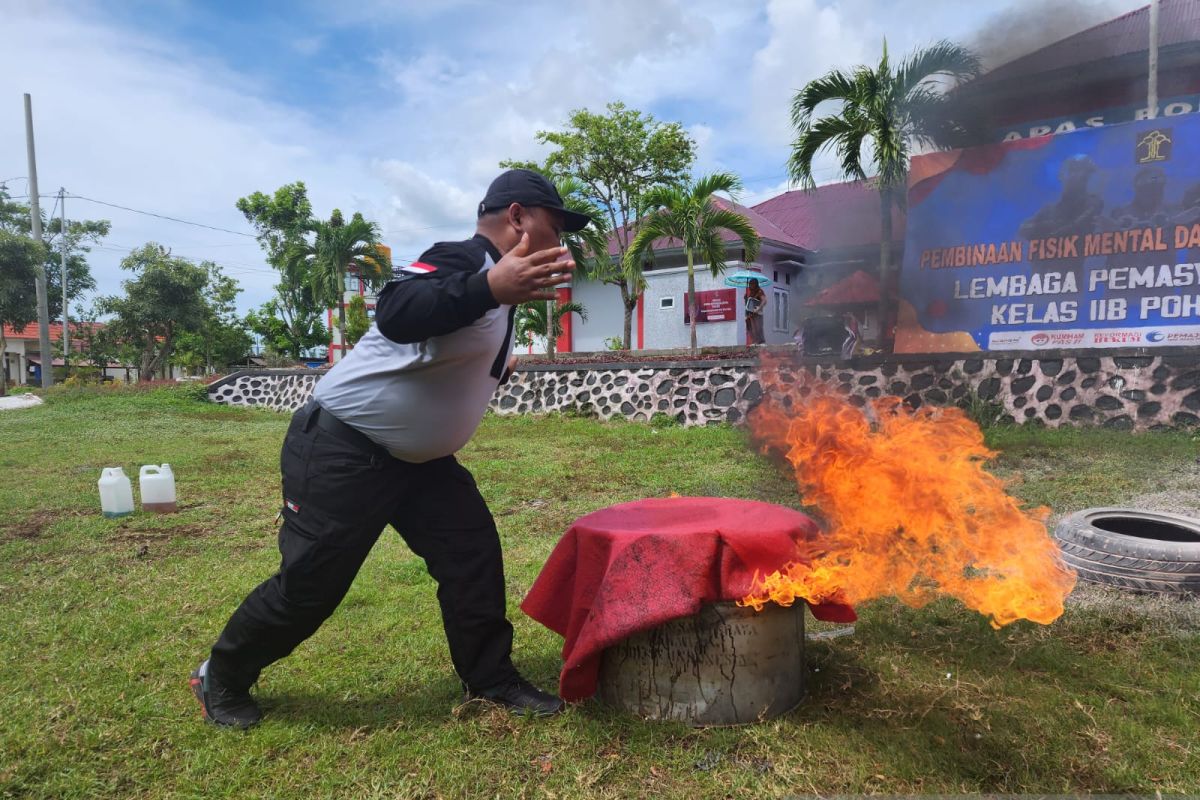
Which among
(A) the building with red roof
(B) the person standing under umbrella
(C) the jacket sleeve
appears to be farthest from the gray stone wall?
(A) the building with red roof

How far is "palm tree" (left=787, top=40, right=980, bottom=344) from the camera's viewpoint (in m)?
10.9

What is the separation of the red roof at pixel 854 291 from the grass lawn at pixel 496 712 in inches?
335

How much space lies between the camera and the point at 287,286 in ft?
112

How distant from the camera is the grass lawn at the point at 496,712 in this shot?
240cm

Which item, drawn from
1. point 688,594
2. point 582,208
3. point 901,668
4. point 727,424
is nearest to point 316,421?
point 688,594

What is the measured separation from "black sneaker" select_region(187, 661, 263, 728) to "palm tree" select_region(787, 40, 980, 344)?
11.3 meters

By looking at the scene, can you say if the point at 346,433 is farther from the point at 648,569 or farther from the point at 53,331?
the point at 53,331

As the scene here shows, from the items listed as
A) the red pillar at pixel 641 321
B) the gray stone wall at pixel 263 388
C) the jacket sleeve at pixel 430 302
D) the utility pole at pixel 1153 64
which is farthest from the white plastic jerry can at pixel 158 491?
the red pillar at pixel 641 321

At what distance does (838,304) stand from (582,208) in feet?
20.6

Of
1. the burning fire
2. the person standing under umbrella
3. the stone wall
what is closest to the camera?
the burning fire

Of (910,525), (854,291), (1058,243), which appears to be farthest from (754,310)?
(910,525)

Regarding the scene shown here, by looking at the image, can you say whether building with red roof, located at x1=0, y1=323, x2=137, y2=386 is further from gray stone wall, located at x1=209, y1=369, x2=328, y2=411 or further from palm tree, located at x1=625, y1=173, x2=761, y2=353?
palm tree, located at x1=625, y1=173, x2=761, y2=353

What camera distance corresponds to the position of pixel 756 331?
21.2 meters

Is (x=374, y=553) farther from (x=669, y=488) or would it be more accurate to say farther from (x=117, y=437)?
(x=117, y=437)
